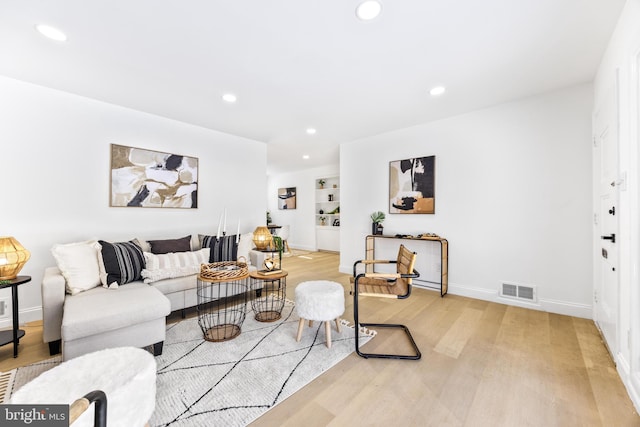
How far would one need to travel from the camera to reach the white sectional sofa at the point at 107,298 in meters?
1.81

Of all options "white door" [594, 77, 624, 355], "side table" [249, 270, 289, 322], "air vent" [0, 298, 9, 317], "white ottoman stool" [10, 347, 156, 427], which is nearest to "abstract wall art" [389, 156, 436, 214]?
"white door" [594, 77, 624, 355]

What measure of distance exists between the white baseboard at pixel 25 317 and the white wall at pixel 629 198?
496cm

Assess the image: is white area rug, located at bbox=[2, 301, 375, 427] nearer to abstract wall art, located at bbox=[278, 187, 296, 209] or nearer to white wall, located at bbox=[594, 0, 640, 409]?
white wall, located at bbox=[594, 0, 640, 409]

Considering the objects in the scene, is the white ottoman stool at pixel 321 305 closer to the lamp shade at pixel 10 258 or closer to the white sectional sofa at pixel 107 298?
the white sectional sofa at pixel 107 298

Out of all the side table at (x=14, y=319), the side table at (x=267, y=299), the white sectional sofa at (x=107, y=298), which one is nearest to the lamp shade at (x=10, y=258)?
the side table at (x=14, y=319)

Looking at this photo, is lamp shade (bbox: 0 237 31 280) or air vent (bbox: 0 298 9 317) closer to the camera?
lamp shade (bbox: 0 237 31 280)

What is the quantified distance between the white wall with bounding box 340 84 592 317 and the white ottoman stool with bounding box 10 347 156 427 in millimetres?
3594

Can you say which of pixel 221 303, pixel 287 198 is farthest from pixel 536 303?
pixel 287 198

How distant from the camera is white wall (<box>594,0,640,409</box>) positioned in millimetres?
1497

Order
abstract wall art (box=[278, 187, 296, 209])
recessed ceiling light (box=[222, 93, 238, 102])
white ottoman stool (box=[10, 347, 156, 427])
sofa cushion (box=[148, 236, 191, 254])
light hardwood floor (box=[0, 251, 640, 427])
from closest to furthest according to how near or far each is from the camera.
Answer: white ottoman stool (box=[10, 347, 156, 427]) → light hardwood floor (box=[0, 251, 640, 427]) → recessed ceiling light (box=[222, 93, 238, 102]) → sofa cushion (box=[148, 236, 191, 254]) → abstract wall art (box=[278, 187, 296, 209])

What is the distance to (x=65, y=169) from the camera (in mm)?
2871

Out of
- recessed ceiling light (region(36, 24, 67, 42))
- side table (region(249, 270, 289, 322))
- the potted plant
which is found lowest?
side table (region(249, 270, 289, 322))

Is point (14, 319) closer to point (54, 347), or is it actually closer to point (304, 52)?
point (54, 347)

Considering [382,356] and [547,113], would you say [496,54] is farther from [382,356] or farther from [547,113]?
[382,356]
